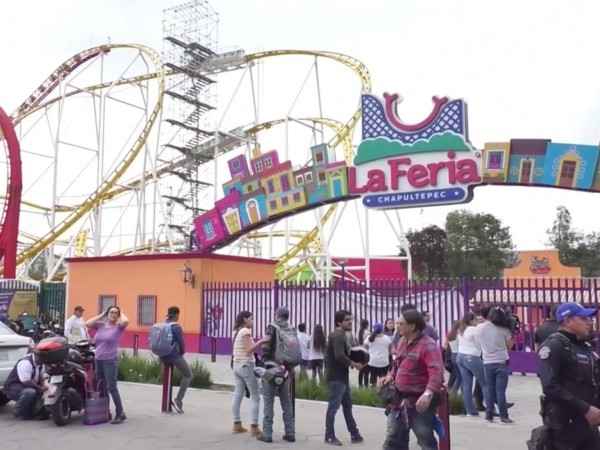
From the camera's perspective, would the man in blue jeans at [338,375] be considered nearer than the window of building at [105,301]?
Yes

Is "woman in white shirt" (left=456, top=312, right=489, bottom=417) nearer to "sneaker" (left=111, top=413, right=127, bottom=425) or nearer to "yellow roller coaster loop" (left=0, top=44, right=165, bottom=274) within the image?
"sneaker" (left=111, top=413, right=127, bottom=425)

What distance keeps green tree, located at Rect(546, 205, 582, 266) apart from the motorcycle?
58.8 m

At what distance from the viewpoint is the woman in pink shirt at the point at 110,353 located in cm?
858

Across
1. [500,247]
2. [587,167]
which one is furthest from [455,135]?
[500,247]

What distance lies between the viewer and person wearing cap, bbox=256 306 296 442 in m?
7.62

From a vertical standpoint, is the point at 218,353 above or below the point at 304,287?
below

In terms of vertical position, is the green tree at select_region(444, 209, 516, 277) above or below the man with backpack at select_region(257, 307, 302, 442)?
above

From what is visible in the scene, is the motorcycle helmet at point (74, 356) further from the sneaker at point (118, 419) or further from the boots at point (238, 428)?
the boots at point (238, 428)

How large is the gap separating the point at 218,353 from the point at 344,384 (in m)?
11.2

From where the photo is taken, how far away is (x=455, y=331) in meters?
10.2

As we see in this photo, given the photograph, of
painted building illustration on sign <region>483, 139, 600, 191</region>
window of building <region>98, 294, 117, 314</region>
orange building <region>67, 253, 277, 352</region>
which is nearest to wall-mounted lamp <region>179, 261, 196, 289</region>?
orange building <region>67, 253, 277, 352</region>

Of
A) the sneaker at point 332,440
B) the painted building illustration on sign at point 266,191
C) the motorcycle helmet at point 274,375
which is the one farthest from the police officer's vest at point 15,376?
the painted building illustration on sign at point 266,191

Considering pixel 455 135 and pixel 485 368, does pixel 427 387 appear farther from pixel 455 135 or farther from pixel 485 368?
pixel 455 135

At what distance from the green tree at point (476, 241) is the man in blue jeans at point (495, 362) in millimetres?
53651
